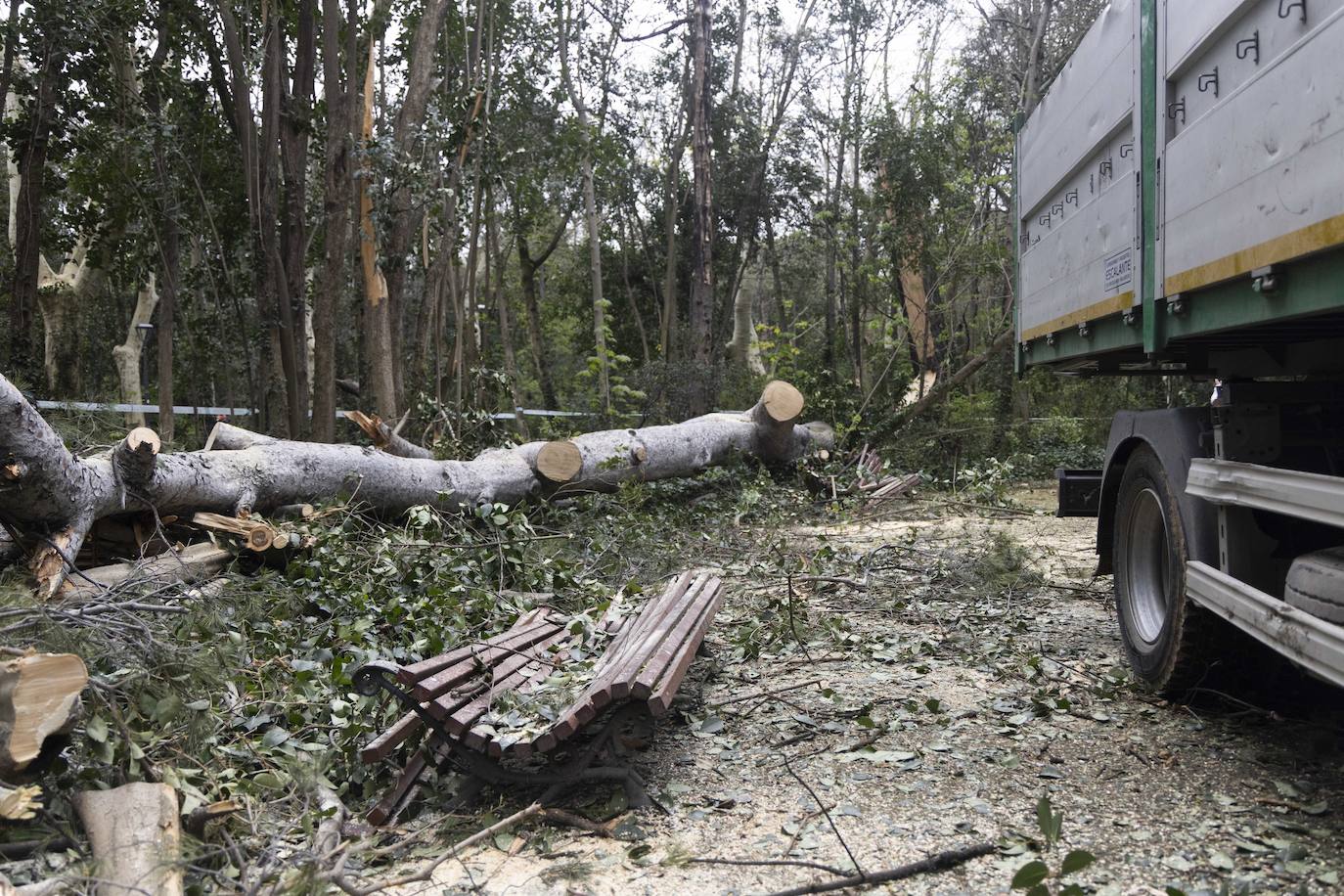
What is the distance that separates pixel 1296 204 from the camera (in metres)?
2.79

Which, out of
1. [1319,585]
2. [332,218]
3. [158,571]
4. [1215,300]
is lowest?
[158,571]

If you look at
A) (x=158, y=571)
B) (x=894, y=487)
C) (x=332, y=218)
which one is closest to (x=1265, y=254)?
(x=158, y=571)

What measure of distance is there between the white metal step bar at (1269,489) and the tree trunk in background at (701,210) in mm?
12679

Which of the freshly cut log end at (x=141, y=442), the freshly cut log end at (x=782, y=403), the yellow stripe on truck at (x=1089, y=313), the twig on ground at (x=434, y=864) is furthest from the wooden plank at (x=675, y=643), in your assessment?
the freshly cut log end at (x=782, y=403)

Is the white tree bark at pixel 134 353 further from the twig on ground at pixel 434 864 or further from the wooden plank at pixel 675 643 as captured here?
the twig on ground at pixel 434 864

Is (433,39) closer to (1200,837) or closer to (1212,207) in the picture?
(1212,207)

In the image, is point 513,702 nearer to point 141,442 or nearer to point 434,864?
point 434,864

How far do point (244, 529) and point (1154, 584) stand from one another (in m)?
5.22

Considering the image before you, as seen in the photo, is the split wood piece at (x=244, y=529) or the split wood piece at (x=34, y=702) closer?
the split wood piece at (x=34, y=702)

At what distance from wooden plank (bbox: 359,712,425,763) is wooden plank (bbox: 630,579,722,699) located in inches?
34.9

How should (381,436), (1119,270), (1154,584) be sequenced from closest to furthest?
(1119,270) → (1154,584) → (381,436)

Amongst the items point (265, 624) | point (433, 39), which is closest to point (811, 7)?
point (433, 39)

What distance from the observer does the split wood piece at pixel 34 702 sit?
108 inches

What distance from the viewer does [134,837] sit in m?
2.86
